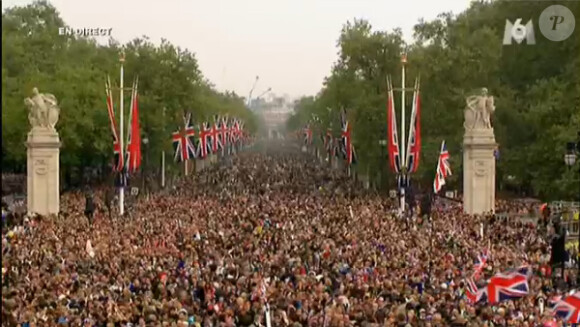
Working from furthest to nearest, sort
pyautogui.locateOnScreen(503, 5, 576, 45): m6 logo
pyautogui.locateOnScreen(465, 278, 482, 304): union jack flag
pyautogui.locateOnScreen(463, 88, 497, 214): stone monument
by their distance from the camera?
1. pyautogui.locateOnScreen(463, 88, 497, 214): stone monument
2. pyautogui.locateOnScreen(503, 5, 576, 45): m6 logo
3. pyautogui.locateOnScreen(465, 278, 482, 304): union jack flag

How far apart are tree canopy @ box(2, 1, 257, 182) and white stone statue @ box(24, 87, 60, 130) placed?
15.3 feet

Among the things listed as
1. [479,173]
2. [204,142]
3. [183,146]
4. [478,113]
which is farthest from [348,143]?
[479,173]

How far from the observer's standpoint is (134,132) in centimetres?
4866

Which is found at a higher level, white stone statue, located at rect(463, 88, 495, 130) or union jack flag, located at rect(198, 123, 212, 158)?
white stone statue, located at rect(463, 88, 495, 130)

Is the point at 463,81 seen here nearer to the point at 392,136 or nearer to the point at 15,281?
the point at 392,136

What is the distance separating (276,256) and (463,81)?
33.1 m

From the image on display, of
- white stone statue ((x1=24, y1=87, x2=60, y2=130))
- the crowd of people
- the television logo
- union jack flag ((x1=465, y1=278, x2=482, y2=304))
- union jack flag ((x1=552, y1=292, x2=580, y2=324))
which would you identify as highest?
the television logo

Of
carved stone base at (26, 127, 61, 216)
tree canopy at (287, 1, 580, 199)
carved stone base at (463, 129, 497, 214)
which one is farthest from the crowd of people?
tree canopy at (287, 1, 580, 199)

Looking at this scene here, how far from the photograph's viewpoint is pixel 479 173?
4544cm

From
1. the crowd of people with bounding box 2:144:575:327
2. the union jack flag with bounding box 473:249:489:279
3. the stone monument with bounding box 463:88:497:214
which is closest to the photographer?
the crowd of people with bounding box 2:144:575:327

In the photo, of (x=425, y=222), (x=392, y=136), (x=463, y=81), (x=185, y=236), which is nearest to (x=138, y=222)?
(x=185, y=236)

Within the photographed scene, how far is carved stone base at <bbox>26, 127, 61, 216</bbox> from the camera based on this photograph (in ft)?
148

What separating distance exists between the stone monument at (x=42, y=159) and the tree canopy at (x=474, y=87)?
Result: 2049 centimetres

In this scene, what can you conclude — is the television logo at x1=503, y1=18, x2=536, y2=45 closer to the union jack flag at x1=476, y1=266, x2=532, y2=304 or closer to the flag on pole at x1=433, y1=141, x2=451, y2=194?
the flag on pole at x1=433, y1=141, x2=451, y2=194
